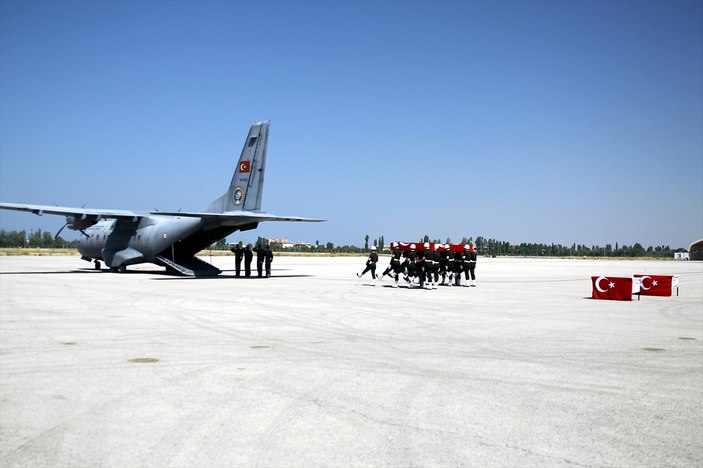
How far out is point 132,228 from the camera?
1441 inches

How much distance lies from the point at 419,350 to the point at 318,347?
1682mm

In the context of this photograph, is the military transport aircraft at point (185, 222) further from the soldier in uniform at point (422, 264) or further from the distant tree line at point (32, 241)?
the distant tree line at point (32, 241)

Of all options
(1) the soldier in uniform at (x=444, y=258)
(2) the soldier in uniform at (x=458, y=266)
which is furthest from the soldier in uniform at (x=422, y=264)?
(2) the soldier in uniform at (x=458, y=266)

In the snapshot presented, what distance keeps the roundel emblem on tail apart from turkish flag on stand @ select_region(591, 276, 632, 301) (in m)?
17.2

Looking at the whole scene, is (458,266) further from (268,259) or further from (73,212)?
(73,212)

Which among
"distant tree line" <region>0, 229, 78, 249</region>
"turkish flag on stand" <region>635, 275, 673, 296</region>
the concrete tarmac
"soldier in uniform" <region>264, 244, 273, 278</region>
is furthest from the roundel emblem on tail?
"distant tree line" <region>0, 229, 78, 249</region>

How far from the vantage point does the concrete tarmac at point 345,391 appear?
5.45m

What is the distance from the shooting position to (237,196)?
32.1m

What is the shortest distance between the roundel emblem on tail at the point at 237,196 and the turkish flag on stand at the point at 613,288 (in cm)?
1721

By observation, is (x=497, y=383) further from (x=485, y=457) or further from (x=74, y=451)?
(x=74, y=451)

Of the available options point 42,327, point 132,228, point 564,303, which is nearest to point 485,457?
point 42,327

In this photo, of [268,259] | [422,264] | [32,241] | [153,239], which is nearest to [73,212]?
[153,239]

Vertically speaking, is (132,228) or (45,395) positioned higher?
(132,228)

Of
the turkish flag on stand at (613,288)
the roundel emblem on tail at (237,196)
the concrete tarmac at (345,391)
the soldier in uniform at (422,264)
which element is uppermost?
the roundel emblem on tail at (237,196)
